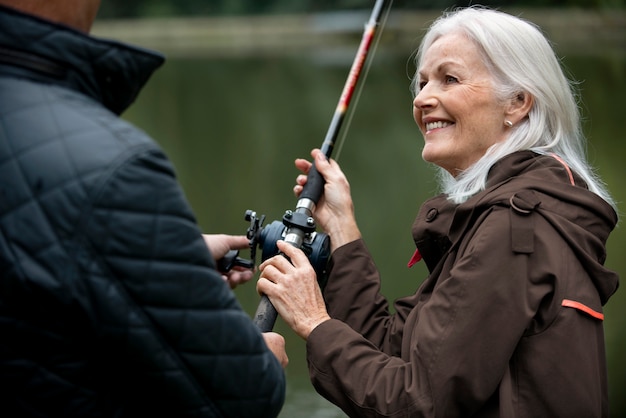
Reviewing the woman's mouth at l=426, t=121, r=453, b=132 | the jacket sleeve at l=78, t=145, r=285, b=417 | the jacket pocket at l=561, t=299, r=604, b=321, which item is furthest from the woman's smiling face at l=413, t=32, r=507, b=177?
the jacket sleeve at l=78, t=145, r=285, b=417

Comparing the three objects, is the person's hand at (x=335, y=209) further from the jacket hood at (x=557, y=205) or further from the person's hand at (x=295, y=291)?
the jacket hood at (x=557, y=205)

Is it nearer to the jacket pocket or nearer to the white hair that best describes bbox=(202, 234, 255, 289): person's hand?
the white hair

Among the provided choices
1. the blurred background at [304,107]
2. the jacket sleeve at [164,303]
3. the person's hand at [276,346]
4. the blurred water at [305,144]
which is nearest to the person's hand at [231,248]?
the person's hand at [276,346]

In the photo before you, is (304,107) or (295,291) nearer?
(295,291)

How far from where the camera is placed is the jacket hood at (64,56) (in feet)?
4.01

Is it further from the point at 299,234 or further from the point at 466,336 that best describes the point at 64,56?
the point at 299,234

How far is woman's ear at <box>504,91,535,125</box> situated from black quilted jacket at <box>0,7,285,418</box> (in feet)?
3.12

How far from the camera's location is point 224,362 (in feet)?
4.32

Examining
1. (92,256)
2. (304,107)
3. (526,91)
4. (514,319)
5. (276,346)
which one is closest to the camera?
(92,256)

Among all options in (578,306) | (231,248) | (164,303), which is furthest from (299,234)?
(164,303)

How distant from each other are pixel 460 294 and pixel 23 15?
937 millimetres

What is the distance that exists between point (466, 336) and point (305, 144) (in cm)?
987

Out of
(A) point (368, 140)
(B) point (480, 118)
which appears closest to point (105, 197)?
(B) point (480, 118)

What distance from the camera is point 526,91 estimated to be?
2.02m
